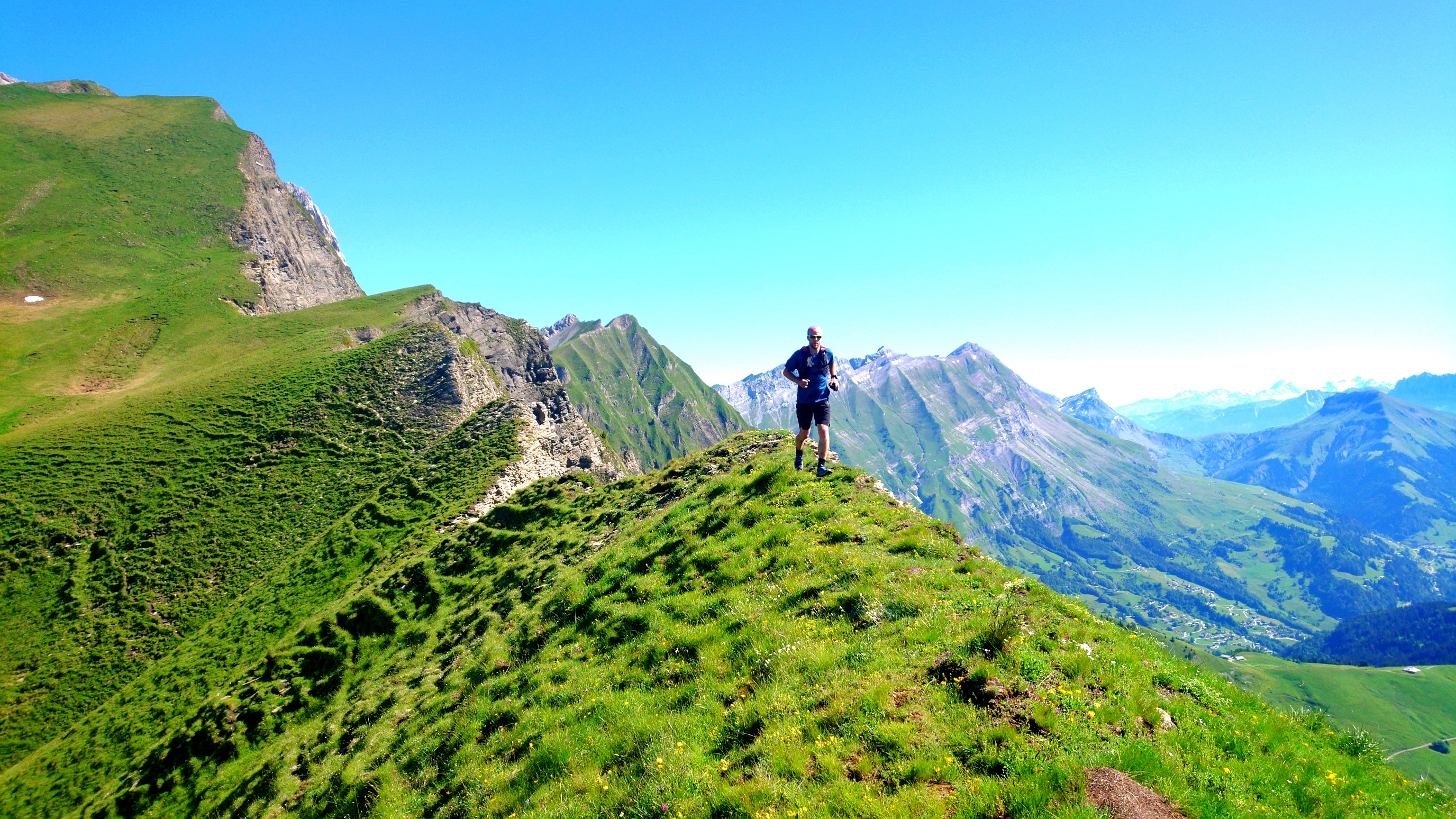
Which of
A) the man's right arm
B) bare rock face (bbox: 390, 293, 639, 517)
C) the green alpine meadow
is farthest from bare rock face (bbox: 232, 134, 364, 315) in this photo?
the man's right arm

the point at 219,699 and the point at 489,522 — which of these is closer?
the point at 219,699

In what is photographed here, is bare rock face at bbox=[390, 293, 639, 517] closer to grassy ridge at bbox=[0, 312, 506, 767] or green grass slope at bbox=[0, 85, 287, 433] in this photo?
grassy ridge at bbox=[0, 312, 506, 767]

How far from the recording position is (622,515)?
26.3 meters

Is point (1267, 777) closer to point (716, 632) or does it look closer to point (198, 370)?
point (716, 632)

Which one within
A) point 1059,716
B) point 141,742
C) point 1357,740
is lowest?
point 141,742

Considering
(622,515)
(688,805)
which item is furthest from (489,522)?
(688,805)

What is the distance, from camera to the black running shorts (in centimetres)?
1941

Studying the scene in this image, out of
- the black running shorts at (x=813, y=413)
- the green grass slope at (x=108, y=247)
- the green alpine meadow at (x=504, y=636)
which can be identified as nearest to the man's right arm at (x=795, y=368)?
the black running shorts at (x=813, y=413)

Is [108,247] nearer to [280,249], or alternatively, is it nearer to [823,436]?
[280,249]

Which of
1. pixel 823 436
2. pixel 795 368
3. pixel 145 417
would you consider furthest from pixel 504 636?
pixel 145 417

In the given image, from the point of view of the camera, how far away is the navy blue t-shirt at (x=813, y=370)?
18672mm

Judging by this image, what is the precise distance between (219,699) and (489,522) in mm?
14473

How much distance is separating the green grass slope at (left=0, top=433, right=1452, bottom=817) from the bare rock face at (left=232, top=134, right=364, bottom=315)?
9857 centimetres

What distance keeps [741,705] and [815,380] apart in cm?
1224
